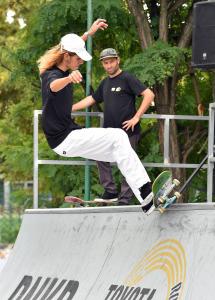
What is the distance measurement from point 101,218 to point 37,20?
4808 millimetres

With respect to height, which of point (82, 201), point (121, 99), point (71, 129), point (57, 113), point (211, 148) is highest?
point (121, 99)

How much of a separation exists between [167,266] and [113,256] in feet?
3.43

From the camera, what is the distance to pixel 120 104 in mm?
9500

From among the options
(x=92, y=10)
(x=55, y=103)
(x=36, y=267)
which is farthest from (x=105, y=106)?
(x=92, y=10)

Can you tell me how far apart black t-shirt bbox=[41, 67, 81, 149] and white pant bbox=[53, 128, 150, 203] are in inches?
3.0

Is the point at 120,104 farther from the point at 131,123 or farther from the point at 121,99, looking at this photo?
the point at 131,123

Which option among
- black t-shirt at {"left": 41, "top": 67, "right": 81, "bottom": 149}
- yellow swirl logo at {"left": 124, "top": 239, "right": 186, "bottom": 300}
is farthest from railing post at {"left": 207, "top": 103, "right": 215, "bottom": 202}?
yellow swirl logo at {"left": 124, "top": 239, "right": 186, "bottom": 300}

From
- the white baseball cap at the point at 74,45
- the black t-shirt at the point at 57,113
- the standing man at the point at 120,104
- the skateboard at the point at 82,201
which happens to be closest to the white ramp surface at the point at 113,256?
the skateboard at the point at 82,201

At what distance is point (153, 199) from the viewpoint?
7465 mm

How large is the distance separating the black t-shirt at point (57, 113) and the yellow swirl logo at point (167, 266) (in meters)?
1.56

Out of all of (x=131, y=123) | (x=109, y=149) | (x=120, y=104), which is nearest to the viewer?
(x=109, y=149)

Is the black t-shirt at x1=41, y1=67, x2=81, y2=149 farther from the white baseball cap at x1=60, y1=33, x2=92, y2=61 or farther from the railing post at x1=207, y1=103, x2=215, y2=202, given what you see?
the railing post at x1=207, y1=103, x2=215, y2=202

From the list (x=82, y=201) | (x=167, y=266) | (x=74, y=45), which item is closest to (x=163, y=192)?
(x=167, y=266)

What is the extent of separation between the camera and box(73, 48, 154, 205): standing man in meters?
9.37
